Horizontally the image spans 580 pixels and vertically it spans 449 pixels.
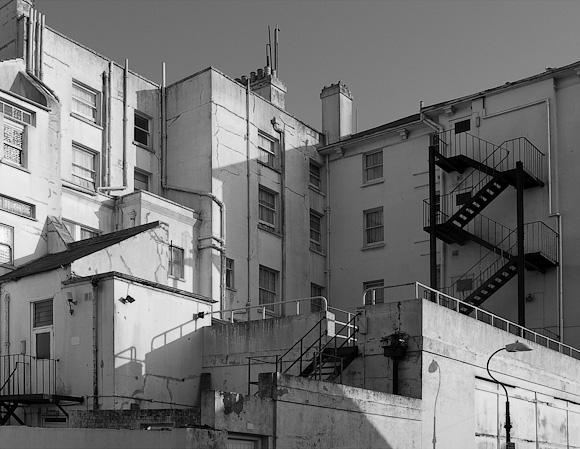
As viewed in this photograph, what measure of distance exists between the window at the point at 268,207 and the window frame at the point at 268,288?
6.22ft

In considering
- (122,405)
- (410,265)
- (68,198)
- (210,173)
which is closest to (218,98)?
(210,173)

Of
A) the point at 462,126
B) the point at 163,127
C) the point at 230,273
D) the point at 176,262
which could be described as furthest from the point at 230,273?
the point at 462,126

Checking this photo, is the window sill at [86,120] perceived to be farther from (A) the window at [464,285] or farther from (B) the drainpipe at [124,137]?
(A) the window at [464,285]

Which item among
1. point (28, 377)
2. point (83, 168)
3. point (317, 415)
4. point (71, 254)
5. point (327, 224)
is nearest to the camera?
point (317, 415)

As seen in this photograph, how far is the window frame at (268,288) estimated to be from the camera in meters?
40.8

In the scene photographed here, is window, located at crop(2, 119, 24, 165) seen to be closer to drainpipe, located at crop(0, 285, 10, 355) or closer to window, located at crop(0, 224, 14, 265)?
window, located at crop(0, 224, 14, 265)

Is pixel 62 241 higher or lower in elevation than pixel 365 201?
lower

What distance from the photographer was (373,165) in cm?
4438

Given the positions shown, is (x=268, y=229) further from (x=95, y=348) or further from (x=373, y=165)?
(x=95, y=348)

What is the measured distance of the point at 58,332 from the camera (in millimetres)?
28203

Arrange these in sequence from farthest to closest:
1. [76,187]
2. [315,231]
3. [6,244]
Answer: [315,231]
[76,187]
[6,244]

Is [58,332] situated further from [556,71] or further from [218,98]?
[556,71]

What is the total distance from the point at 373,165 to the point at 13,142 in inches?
698

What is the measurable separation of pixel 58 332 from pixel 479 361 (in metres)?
12.5
